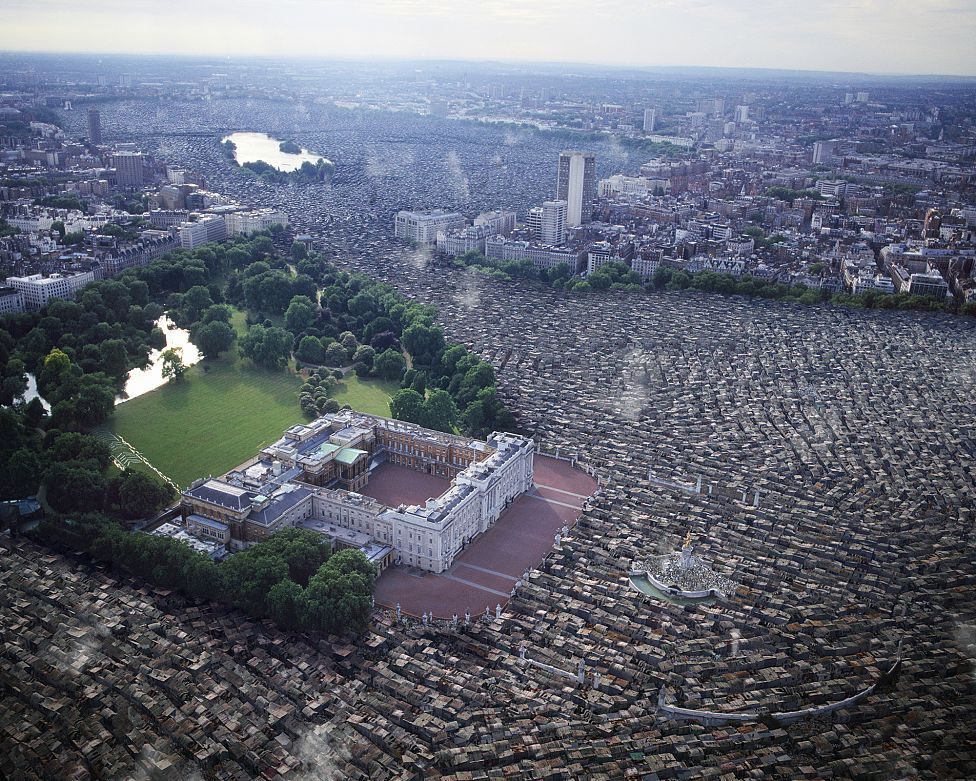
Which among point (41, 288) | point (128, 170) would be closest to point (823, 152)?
point (128, 170)

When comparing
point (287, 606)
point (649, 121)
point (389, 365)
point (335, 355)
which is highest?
point (649, 121)

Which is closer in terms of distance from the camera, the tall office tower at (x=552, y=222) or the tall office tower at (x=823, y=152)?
the tall office tower at (x=552, y=222)

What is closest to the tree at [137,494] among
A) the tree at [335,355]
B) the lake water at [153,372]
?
the lake water at [153,372]

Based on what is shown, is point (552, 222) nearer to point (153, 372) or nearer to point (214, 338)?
point (214, 338)

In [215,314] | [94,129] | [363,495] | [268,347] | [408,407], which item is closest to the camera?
[363,495]

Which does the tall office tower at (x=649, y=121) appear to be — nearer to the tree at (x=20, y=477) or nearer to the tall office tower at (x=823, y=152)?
the tall office tower at (x=823, y=152)

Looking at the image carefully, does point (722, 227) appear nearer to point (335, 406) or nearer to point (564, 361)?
point (564, 361)

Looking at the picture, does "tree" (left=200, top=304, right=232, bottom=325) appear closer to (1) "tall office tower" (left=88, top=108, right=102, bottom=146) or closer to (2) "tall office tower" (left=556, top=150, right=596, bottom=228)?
(2) "tall office tower" (left=556, top=150, right=596, bottom=228)

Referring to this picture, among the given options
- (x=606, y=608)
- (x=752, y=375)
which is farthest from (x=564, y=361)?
(x=606, y=608)
